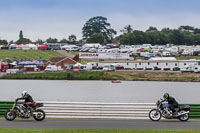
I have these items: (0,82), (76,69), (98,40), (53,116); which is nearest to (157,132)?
(53,116)

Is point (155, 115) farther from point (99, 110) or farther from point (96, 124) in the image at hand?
point (96, 124)

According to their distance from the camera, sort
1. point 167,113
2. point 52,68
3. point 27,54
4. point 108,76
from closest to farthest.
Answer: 1. point 167,113
2. point 108,76
3. point 52,68
4. point 27,54

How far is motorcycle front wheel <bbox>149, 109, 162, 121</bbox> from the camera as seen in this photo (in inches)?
927

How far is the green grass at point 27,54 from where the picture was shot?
12181 cm

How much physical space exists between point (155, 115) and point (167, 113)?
0.65m

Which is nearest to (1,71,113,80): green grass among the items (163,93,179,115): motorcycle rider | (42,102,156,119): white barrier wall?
(42,102,156,119): white barrier wall

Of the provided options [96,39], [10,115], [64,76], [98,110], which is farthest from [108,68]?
[96,39]

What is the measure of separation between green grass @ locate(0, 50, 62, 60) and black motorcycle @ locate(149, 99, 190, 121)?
9832cm

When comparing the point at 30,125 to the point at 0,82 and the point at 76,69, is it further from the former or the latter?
the point at 76,69

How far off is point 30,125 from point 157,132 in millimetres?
5863

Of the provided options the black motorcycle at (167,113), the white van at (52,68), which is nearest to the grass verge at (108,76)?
the white van at (52,68)

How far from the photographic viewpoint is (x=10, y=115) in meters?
23.0

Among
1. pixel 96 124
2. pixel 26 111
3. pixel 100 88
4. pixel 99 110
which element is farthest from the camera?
pixel 100 88

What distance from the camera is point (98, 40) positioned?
187 m
